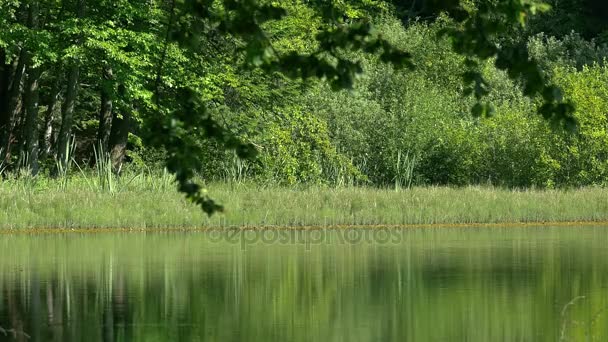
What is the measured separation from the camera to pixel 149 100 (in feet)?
112

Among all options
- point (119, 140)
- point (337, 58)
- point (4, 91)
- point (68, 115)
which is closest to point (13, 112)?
point (119, 140)

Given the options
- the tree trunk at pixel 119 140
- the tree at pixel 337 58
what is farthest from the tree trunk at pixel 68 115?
the tree at pixel 337 58

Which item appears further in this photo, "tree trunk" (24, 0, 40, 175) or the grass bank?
"tree trunk" (24, 0, 40, 175)

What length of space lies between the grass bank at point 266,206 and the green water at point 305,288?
76.3 inches

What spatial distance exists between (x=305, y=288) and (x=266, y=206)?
1298 centimetres

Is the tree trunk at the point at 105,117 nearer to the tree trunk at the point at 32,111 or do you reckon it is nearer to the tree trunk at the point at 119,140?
the tree trunk at the point at 119,140

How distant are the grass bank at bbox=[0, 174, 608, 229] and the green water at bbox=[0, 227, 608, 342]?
1.94m

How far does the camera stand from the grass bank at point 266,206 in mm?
29891

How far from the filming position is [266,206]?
31.3 m

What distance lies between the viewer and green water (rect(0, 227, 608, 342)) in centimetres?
1409

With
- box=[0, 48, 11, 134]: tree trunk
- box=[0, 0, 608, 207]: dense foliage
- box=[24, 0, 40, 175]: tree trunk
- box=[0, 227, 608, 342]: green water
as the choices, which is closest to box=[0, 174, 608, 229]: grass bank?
box=[0, 0, 608, 207]: dense foliage

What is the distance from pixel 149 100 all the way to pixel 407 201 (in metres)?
7.15

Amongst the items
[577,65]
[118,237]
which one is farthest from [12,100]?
[577,65]

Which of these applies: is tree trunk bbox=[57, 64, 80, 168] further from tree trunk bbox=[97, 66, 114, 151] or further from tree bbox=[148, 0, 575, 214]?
tree bbox=[148, 0, 575, 214]
